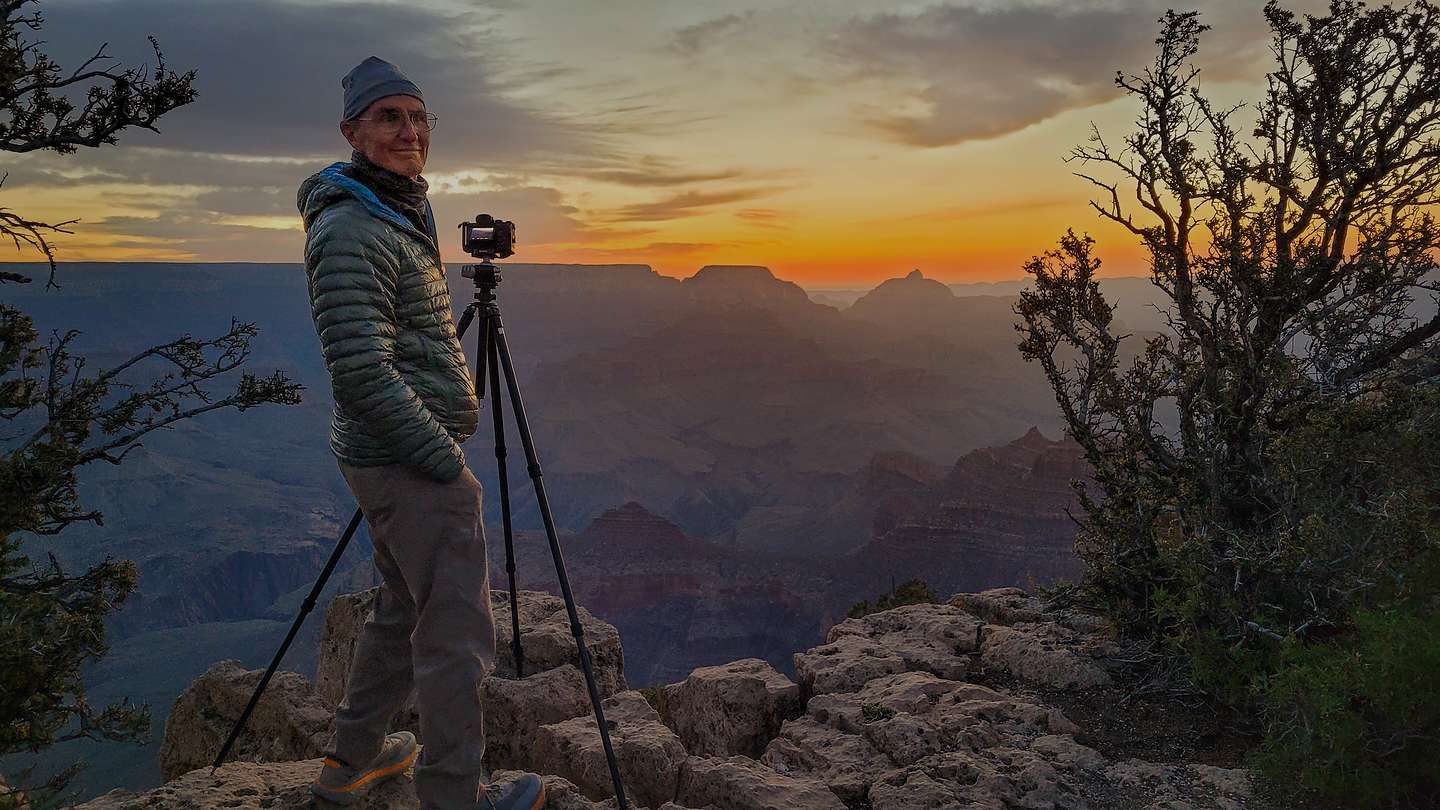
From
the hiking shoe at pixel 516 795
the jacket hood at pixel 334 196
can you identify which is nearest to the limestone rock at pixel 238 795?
the hiking shoe at pixel 516 795

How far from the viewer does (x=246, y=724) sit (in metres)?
5.29

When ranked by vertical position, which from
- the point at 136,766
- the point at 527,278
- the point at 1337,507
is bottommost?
the point at 136,766

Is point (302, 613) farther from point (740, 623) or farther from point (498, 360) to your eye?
point (740, 623)

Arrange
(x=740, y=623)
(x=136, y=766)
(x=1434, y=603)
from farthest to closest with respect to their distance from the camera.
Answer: (x=740, y=623)
(x=136, y=766)
(x=1434, y=603)

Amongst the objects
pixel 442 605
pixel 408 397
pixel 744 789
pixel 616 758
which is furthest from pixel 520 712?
pixel 408 397

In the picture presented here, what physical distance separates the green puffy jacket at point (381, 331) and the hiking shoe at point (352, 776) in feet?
4.59

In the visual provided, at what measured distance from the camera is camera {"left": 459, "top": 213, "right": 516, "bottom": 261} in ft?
11.0

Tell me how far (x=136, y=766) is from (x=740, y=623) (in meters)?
39.9

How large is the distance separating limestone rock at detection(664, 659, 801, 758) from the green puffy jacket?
3306 millimetres

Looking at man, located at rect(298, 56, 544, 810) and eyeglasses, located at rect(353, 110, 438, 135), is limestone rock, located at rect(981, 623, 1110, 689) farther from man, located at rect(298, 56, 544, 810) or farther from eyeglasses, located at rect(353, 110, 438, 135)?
eyeglasses, located at rect(353, 110, 438, 135)

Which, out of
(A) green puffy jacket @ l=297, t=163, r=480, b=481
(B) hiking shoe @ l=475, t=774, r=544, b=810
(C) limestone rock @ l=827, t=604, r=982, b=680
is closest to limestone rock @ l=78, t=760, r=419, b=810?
(B) hiking shoe @ l=475, t=774, r=544, b=810

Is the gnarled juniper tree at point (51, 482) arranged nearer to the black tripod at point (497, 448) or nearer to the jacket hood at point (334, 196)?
the black tripod at point (497, 448)

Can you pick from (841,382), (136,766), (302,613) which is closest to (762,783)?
(302,613)

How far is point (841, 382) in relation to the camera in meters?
142
